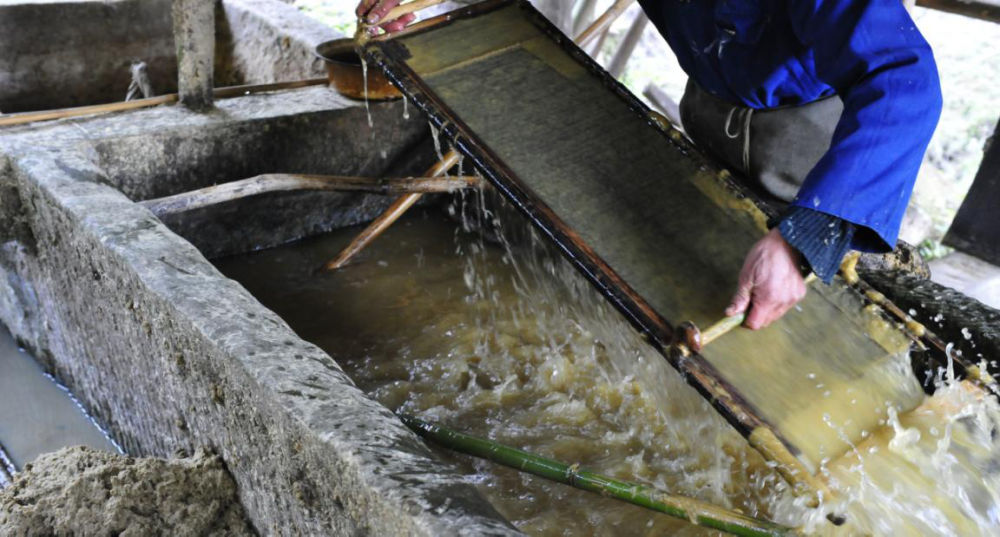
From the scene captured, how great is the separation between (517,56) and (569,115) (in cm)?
40

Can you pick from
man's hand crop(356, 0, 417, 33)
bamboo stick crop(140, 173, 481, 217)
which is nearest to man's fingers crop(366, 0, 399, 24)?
man's hand crop(356, 0, 417, 33)

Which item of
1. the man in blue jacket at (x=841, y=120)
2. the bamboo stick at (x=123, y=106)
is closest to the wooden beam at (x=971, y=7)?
the man in blue jacket at (x=841, y=120)

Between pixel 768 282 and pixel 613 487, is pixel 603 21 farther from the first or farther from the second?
pixel 613 487

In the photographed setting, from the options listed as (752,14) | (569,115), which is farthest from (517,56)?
(752,14)

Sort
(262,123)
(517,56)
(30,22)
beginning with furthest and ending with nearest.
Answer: (30,22)
(262,123)
(517,56)

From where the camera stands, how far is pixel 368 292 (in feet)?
13.6

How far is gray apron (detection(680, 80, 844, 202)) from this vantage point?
116 inches

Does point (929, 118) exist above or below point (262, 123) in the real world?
above

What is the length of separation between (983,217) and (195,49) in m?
4.65

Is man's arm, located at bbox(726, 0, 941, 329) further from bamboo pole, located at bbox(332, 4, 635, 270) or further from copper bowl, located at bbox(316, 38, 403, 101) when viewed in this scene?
copper bowl, located at bbox(316, 38, 403, 101)

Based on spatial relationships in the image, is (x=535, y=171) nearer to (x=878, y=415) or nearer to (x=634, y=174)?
(x=634, y=174)

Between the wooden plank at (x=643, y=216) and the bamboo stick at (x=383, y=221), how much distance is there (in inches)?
29.8

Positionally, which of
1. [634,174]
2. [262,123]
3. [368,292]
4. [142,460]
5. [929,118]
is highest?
[929,118]

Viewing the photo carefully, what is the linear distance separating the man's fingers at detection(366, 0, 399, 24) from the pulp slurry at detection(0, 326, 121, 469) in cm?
198
